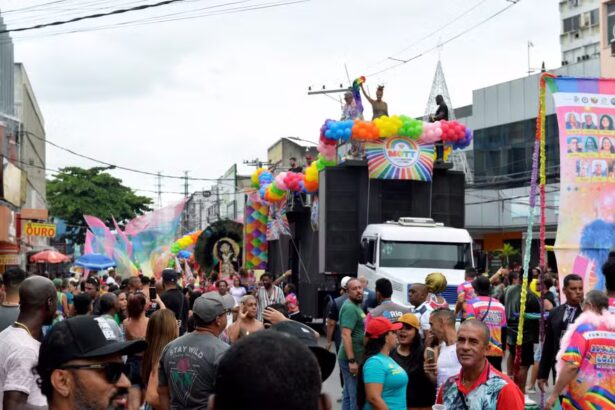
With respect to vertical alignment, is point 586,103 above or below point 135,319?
above

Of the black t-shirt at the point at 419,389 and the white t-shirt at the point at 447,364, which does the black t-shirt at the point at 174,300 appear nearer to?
the black t-shirt at the point at 419,389

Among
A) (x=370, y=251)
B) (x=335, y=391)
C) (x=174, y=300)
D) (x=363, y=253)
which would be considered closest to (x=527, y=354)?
(x=335, y=391)

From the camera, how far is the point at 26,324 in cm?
572

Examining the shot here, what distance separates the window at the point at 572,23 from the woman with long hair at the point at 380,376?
77476 millimetres

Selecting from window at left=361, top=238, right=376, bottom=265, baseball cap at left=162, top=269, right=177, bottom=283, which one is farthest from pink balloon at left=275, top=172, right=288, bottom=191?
baseball cap at left=162, top=269, right=177, bottom=283

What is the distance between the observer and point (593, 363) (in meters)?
7.09

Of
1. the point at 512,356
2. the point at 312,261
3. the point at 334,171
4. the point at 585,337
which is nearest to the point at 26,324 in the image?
the point at 585,337

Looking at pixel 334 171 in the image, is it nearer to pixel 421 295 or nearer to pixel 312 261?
pixel 312 261

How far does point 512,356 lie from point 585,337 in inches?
296

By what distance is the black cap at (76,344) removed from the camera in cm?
369

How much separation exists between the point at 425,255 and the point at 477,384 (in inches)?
658

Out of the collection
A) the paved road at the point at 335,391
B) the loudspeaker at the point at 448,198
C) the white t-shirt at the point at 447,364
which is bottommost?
the paved road at the point at 335,391

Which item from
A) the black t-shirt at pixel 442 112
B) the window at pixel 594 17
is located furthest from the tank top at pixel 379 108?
the window at pixel 594 17

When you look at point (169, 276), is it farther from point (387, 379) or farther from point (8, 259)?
point (8, 259)
